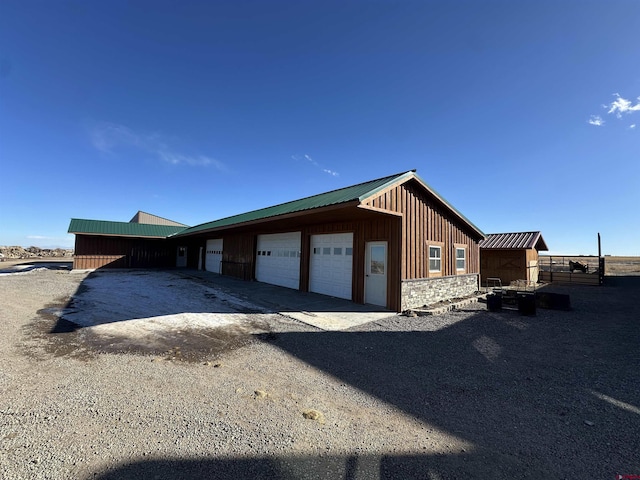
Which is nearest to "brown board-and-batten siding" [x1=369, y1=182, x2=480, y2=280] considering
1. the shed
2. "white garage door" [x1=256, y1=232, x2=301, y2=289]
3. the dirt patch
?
the dirt patch

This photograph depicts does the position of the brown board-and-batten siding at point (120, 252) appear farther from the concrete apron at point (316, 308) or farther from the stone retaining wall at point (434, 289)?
the stone retaining wall at point (434, 289)

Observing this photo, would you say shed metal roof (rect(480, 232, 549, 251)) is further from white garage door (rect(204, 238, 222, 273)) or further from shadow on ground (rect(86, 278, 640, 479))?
white garage door (rect(204, 238, 222, 273))

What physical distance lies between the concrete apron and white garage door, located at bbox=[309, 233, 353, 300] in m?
0.42

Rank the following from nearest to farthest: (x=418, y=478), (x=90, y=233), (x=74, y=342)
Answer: (x=418, y=478)
(x=74, y=342)
(x=90, y=233)

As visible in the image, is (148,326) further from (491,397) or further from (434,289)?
(434,289)

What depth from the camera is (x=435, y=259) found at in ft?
37.4

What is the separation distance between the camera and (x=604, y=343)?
6328 mm

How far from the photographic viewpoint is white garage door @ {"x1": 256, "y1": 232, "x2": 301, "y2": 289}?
545 inches

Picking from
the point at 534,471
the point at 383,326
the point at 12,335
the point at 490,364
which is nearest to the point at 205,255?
the point at 12,335

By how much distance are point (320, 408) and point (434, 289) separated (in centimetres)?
865

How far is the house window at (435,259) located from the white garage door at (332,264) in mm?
3065

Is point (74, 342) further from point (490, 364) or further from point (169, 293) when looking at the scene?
point (490, 364)

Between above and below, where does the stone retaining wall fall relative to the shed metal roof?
below

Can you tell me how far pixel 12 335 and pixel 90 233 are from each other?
768 inches
